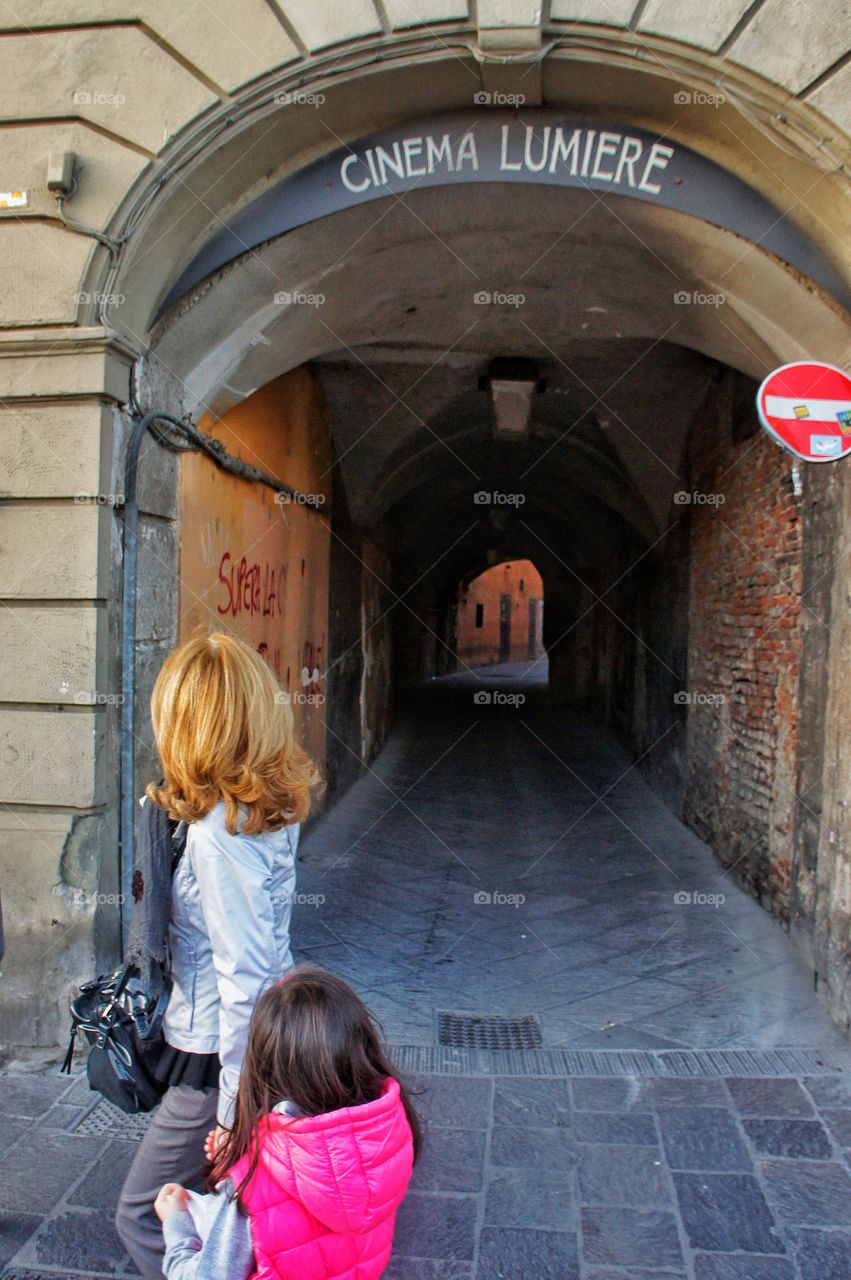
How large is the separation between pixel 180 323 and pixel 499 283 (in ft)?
7.10

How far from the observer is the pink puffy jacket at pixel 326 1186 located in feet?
5.42

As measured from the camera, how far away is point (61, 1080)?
12.1 feet

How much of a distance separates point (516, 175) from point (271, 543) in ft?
9.76

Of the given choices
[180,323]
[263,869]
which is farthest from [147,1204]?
[180,323]

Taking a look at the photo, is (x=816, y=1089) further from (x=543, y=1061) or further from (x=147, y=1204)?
(x=147, y=1204)

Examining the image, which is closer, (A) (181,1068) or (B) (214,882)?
(B) (214,882)

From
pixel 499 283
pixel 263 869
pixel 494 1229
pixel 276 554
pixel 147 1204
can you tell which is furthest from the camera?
pixel 276 554
